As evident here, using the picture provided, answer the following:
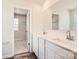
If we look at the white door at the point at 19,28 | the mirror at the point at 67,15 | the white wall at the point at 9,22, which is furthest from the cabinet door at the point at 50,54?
the white door at the point at 19,28

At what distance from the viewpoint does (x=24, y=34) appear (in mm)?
7746

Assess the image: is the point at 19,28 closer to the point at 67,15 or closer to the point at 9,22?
the point at 9,22

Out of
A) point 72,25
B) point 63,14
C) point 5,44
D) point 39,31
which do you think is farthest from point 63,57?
point 39,31

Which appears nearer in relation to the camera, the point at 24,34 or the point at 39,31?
the point at 39,31

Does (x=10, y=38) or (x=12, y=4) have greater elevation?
(x=12, y=4)

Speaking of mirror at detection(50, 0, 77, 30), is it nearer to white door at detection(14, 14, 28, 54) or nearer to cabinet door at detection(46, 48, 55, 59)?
cabinet door at detection(46, 48, 55, 59)

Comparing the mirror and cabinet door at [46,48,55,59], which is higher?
the mirror

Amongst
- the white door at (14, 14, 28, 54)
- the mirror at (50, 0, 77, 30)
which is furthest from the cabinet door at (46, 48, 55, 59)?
the white door at (14, 14, 28, 54)

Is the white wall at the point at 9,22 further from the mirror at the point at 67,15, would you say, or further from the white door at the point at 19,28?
the white door at the point at 19,28

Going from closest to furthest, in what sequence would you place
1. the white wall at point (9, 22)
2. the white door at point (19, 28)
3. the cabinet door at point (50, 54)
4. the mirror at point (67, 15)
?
the cabinet door at point (50, 54)
the mirror at point (67, 15)
the white wall at point (9, 22)
the white door at point (19, 28)

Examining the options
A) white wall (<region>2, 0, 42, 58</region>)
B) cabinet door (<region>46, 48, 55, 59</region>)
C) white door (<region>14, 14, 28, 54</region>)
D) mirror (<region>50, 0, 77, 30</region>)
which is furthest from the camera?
white door (<region>14, 14, 28, 54</region>)

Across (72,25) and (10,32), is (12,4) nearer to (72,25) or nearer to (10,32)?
(10,32)

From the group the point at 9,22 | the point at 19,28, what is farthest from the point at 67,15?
the point at 19,28

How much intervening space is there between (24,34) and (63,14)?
5.84 metres
